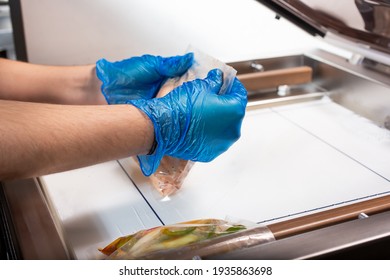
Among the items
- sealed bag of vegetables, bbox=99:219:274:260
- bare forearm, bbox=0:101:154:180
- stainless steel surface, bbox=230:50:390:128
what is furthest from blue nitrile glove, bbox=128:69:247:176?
stainless steel surface, bbox=230:50:390:128

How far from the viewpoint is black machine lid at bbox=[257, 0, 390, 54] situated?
133 centimetres

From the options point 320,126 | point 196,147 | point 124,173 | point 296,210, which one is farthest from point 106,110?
point 320,126

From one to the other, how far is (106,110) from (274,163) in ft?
1.87

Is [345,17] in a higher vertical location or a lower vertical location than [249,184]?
higher

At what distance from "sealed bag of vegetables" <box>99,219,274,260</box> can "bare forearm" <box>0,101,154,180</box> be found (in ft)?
0.62

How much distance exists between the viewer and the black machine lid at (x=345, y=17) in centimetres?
133

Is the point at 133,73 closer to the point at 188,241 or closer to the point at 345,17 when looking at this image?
the point at 188,241

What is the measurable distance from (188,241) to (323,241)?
0.24 m

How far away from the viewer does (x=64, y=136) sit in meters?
0.82

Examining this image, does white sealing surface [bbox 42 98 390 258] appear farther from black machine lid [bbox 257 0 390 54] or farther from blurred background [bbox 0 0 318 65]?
blurred background [bbox 0 0 318 65]

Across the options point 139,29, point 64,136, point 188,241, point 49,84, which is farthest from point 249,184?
point 139,29

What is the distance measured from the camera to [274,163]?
1.26 meters

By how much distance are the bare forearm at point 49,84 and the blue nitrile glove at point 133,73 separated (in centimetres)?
7

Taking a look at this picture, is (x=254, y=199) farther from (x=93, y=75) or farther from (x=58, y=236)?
(x=93, y=75)
